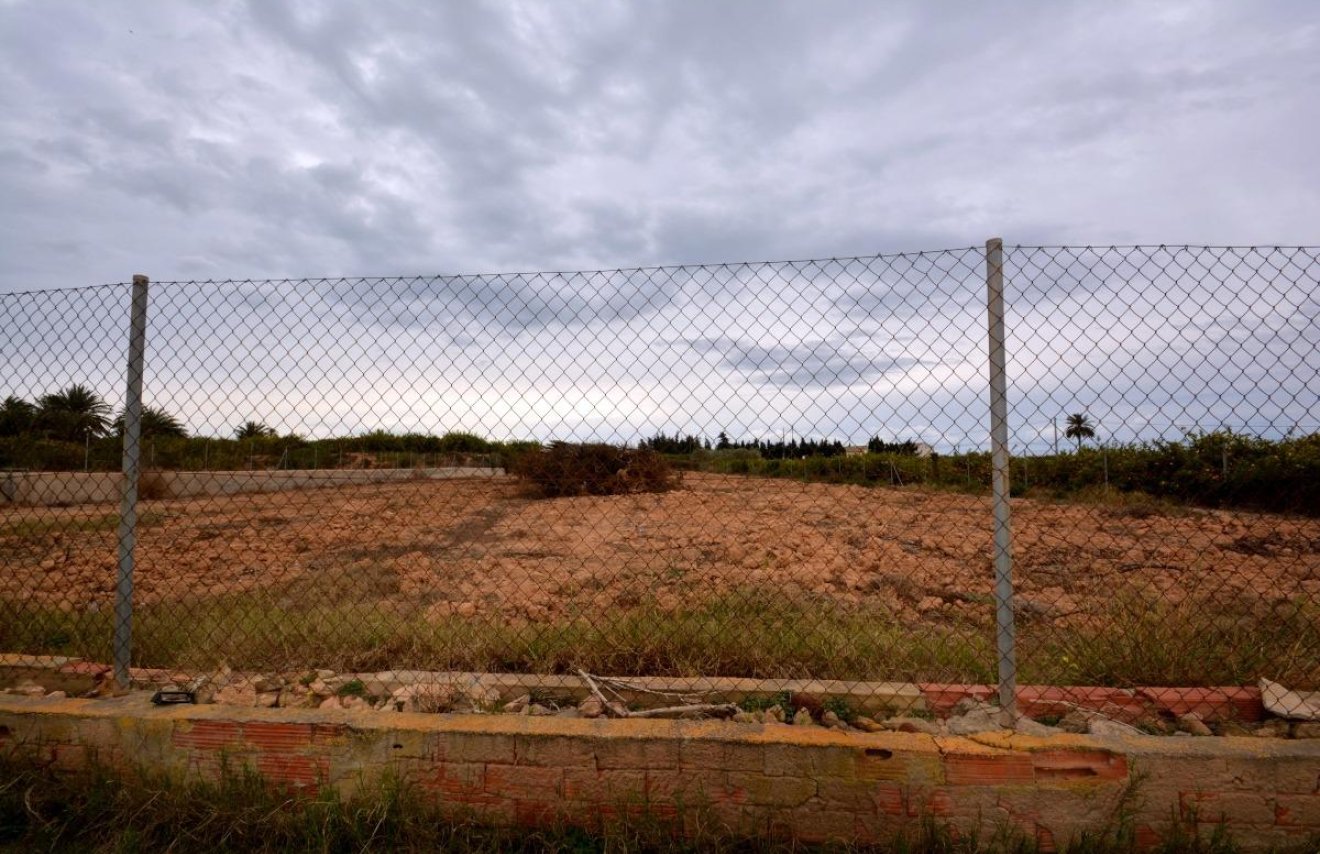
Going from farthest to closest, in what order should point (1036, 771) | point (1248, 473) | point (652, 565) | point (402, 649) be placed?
1. point (1248, 473)
2. point (652, 565)
3. point (402, 649)
4. point (1036, 771)

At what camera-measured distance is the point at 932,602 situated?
4801 mm

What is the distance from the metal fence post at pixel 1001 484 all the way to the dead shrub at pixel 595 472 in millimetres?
11544

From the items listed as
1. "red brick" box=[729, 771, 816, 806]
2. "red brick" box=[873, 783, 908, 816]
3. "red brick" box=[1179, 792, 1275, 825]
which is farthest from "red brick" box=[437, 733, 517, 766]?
"red brick" box=[1179, 792, 1275, 825]

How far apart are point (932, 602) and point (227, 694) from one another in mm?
4163

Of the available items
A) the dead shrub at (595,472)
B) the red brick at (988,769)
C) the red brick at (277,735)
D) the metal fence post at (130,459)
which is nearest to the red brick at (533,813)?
the red brick at (277,735)

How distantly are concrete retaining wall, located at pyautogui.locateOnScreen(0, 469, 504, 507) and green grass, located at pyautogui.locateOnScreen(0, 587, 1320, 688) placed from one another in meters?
6.86

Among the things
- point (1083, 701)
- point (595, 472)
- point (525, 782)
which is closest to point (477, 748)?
point (525, 782)

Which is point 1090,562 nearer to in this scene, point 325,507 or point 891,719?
point 891,719

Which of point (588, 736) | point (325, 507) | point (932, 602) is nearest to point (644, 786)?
point (588, 736)

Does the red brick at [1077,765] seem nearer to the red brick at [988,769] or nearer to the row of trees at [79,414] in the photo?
the red brick at [988,769]

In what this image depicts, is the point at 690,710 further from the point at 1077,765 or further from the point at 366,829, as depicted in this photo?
the point at 1077,765

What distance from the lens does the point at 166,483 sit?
1398cm

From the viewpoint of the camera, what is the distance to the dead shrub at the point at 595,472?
14.2 m

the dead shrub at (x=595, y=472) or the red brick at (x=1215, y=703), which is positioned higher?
the dead shrub at (x=595, y=472)
